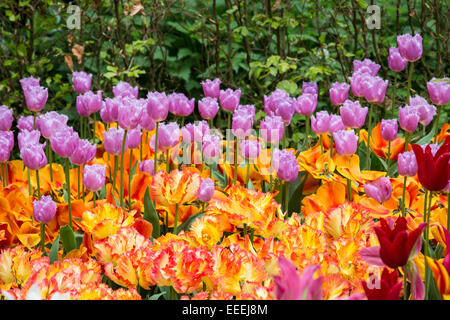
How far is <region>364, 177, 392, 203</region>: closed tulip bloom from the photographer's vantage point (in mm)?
1185

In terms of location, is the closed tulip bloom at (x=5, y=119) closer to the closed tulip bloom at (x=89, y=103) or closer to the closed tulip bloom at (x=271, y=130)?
the closed tulip bloom at (x=89, y=103)

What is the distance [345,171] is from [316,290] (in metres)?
0.80

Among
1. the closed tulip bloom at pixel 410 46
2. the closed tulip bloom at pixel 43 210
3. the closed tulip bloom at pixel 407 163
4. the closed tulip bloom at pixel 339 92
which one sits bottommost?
the closed tulip bloom at pixel 43 210

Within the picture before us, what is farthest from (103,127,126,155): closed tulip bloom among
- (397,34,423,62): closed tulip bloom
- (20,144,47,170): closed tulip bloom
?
(397,34,423,62): closed tulip bloom

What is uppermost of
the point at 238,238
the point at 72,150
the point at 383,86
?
the point at 383,86

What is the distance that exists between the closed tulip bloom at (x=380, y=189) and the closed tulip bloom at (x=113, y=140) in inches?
23.1

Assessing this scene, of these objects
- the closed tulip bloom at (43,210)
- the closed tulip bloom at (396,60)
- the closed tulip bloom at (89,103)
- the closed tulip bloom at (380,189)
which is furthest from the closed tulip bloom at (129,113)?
the closed tulip bloom at (396,60)

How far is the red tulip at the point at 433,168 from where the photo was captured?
33.1 inches

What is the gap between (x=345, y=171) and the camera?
137cm

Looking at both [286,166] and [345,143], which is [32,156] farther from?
[345,143]

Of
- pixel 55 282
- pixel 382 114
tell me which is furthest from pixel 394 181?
pixel 382 114

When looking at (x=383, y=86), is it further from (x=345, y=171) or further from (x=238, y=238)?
(x=238, y=238)

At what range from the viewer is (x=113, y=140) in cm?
137

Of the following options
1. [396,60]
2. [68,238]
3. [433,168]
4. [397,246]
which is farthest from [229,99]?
[397,246]
